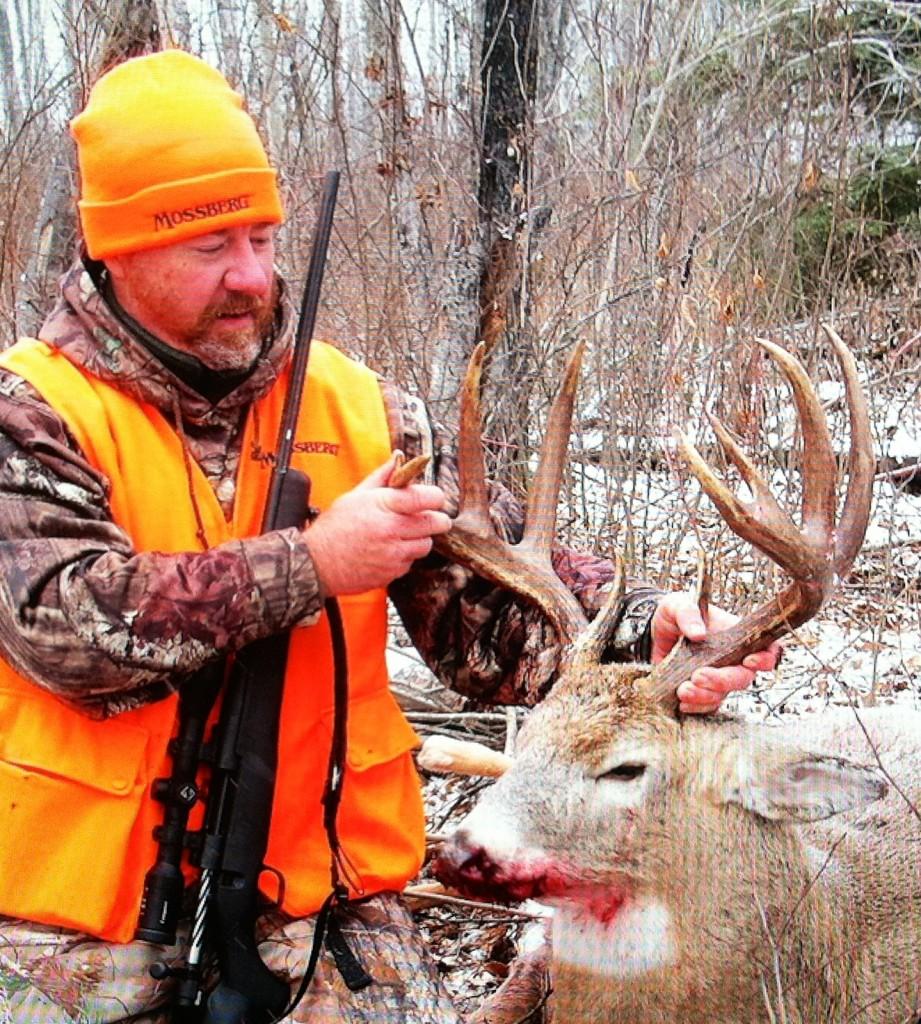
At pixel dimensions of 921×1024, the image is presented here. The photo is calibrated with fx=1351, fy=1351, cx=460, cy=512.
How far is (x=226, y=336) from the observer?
3.11 m

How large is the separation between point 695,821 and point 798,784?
232 millimetres

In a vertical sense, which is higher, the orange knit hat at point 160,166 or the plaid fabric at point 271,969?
the orange knit hat at point 160,166

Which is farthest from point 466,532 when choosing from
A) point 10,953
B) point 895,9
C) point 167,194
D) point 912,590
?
point 895,9

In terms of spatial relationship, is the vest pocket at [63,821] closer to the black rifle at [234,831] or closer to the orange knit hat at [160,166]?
the black rifle at [234,831]

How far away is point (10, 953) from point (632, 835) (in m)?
1.33

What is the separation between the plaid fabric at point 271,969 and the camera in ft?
9.16

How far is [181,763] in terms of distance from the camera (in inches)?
117

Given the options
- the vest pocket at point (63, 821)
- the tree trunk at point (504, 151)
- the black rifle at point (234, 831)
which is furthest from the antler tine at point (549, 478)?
the tree trunk at point (504, 151)

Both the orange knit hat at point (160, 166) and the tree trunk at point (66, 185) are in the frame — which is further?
the tree trunk at point (66, 185)

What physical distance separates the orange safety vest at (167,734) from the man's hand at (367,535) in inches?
12.6

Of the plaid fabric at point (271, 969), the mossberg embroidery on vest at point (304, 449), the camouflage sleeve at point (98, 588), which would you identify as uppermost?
the mossberg embroidery on vest at point (304, 449)

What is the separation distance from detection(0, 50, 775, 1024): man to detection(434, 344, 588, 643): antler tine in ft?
0.38

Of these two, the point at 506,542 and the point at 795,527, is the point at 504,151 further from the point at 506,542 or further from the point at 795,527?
the point at 795,527

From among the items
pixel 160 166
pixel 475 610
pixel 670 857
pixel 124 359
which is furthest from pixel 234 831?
pixel 160 166
